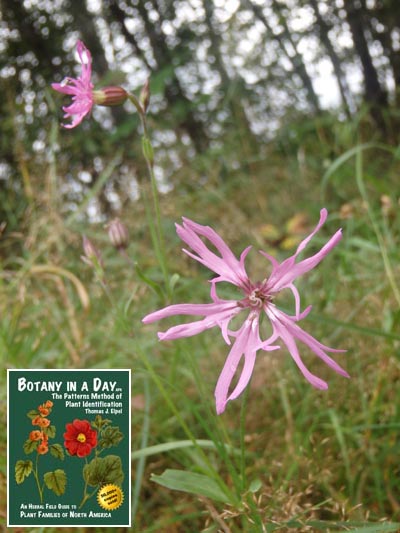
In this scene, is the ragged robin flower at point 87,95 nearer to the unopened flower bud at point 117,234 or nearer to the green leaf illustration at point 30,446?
the unopened flower bud at point 117,234

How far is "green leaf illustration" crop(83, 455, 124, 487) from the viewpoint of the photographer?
79 centimetres

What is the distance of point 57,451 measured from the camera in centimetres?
80

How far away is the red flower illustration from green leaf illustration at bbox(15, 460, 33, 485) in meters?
0.06

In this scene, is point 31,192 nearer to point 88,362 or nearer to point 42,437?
point 88,362

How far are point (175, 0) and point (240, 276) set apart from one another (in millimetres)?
4131

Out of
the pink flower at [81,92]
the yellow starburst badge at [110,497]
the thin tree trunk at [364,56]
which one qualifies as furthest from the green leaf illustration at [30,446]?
the thin tree trunk at [364,56]

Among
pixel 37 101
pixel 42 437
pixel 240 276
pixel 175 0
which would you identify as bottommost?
pixel 42 437

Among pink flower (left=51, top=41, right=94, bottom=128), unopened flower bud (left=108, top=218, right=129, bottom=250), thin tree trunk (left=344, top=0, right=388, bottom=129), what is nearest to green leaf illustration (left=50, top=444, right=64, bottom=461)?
unopened flower bud (left=108, top=218, right=129, bottom=250)

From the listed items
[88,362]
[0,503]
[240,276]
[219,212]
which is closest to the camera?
[240,276]

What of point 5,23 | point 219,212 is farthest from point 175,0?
point 219,212

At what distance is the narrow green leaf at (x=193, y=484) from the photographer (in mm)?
760

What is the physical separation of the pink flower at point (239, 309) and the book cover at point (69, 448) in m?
0.26

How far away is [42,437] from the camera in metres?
0.81

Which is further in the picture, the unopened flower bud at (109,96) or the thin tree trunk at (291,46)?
the thin tree trunk at (291,46)
